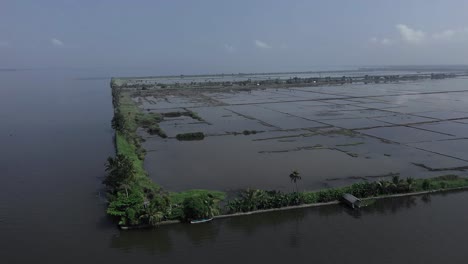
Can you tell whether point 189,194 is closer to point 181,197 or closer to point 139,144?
point 181,197

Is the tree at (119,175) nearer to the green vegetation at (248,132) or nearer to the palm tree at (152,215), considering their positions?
the palm tree at (152,215)

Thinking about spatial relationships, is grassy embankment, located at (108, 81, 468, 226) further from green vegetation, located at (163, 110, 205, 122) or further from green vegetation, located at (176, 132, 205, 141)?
green vegetation, located at (163, 110, 205, 122)

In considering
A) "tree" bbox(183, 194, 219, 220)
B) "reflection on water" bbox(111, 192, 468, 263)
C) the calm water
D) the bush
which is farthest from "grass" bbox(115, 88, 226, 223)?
the bush

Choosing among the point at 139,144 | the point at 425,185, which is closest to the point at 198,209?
the point at 425,185

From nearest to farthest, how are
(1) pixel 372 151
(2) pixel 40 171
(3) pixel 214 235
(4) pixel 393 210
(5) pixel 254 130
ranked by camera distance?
1. (3) pixel 214 235
2. (4) pixel 393 210
3. (2) pixel 40 171
4. (1) pixel 372 151
5. (5) pixel 254 130

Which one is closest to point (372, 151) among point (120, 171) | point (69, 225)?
point (120, 171)

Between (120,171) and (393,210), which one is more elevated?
(120,171)

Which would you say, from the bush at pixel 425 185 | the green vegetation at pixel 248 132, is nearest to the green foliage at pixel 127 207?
the bush at pixel 425 185

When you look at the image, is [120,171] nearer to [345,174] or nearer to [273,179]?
[273,179]
